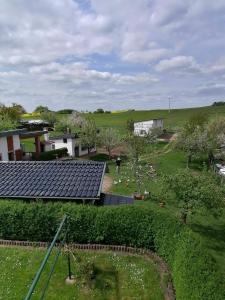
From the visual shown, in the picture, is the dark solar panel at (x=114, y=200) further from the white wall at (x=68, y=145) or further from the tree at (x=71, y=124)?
the tree at (x=71, y=124)

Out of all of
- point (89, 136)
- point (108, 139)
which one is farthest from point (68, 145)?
point (108, 139)

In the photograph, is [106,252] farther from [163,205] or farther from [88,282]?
[163,205]

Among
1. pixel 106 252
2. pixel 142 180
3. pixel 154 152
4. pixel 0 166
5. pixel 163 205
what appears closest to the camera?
pixel 106 252

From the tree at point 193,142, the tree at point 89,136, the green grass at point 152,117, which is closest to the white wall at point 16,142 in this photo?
the tree at point 89,136

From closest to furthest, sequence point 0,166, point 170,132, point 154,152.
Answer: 1. point 0,166
2. point 154,152
3. point 170,132

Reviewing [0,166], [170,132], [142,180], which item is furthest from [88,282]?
[170,132]

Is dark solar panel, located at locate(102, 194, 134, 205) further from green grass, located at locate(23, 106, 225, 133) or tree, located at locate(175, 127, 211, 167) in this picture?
green grass, located at locate(23, 106, 225, 133)
